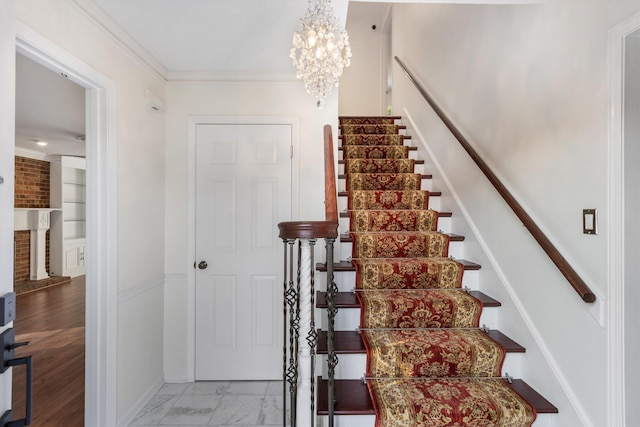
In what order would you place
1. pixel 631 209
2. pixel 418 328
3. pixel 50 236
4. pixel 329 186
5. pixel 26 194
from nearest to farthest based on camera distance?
pixel 631 209, pixel 329 186, pixel 418 328, pixel 26 194, pixel 50 236

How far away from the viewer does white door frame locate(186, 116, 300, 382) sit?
278 cm

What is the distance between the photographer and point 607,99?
129cm

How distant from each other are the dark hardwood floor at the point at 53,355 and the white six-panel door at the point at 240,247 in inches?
36.2

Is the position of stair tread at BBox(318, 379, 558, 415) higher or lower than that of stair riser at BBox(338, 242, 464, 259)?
lower

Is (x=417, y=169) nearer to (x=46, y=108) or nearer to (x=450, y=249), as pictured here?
(x=450, y=249)

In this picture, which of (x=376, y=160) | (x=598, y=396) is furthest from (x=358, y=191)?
(x=598, y=396)

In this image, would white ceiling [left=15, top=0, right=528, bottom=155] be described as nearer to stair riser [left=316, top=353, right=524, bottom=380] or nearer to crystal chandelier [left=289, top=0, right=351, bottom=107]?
crystal chandelier [left=289, top=0, right=351, bottom=107]

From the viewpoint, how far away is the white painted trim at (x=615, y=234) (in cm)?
125

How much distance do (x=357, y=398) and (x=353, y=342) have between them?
10.9 inches

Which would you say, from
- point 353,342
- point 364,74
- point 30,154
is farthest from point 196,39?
point 30,154

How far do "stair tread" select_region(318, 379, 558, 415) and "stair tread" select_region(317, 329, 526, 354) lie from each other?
162 millimetres

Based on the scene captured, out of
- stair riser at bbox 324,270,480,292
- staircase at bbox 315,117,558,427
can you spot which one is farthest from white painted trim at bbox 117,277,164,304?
stair riser at bbox 324,270,480,292

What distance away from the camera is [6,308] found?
3.35 ft

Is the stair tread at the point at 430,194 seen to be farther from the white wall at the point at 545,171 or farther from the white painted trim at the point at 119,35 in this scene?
the white painted trim at the point at 119,35
